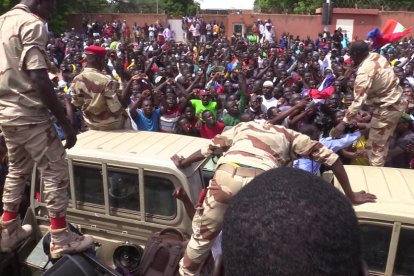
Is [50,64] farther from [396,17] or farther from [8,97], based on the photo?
[396,17]

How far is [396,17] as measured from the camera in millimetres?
20781

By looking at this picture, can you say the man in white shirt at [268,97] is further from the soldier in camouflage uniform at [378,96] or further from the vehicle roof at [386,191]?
the vehicle roof at [386,191]

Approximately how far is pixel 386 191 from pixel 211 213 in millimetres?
1172

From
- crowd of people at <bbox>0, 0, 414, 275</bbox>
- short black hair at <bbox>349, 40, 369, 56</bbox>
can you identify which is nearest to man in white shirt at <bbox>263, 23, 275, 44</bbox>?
crowd of people at <bbox>0, 0, 414, 275</bbox>

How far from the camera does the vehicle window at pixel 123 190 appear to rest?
328 cm

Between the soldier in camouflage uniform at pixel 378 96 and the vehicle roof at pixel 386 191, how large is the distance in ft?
3.44

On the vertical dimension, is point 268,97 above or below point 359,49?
below

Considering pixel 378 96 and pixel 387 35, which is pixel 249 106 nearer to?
pixel 387 35

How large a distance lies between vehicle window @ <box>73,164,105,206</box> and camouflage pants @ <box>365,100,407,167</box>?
2.65 metres

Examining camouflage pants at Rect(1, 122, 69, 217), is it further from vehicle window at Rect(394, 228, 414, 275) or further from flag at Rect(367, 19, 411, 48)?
flag at Rect(367, 19, 411, 48)

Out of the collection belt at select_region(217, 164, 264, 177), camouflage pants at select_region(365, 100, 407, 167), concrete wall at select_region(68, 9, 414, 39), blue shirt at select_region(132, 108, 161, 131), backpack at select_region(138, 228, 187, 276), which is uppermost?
concrete wall at select_region(68, 9, 414, 39)

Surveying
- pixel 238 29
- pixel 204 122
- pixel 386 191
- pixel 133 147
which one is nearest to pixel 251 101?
pixel 204 122

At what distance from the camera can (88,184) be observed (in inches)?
135

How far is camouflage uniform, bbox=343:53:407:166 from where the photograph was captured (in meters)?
4.22
